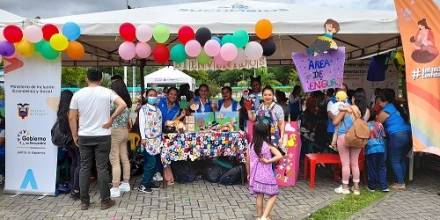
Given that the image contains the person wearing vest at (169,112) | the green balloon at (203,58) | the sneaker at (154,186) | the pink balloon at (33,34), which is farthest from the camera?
the person wearing vest at (169,112)

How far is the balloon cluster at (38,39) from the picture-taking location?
5.09 metres

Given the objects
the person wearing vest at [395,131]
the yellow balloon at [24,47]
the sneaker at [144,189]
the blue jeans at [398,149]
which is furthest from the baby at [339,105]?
the yellow balloon at [24,47]

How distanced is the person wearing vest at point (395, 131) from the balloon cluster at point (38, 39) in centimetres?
426

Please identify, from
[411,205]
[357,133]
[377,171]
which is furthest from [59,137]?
[411,205]

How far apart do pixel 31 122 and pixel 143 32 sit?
75.6 inches

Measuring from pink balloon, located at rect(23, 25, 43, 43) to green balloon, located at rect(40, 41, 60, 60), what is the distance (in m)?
0.10

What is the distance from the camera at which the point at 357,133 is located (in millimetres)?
5219

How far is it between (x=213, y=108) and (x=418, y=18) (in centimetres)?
319

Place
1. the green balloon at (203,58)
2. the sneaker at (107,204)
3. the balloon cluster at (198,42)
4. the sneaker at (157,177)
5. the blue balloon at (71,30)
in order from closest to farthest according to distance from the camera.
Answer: the sneaker at (107,204)
the blue balloon at (71,30)
the balloon cluster at (198,42)
the green balloon at (203,58)
the sneaker at (157,177)

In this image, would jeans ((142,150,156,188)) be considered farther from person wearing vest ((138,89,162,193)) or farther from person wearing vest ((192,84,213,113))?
person wearing vest ((192,84,213,113))

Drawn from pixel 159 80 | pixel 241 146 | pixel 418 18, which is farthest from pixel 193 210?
pixel 159 80

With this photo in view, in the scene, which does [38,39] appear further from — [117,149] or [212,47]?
[212,47]

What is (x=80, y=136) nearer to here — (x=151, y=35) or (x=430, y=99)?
(x=151, y=35)

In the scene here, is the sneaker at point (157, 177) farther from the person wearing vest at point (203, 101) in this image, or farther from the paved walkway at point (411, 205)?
the paved walkway at point (411, 205)
